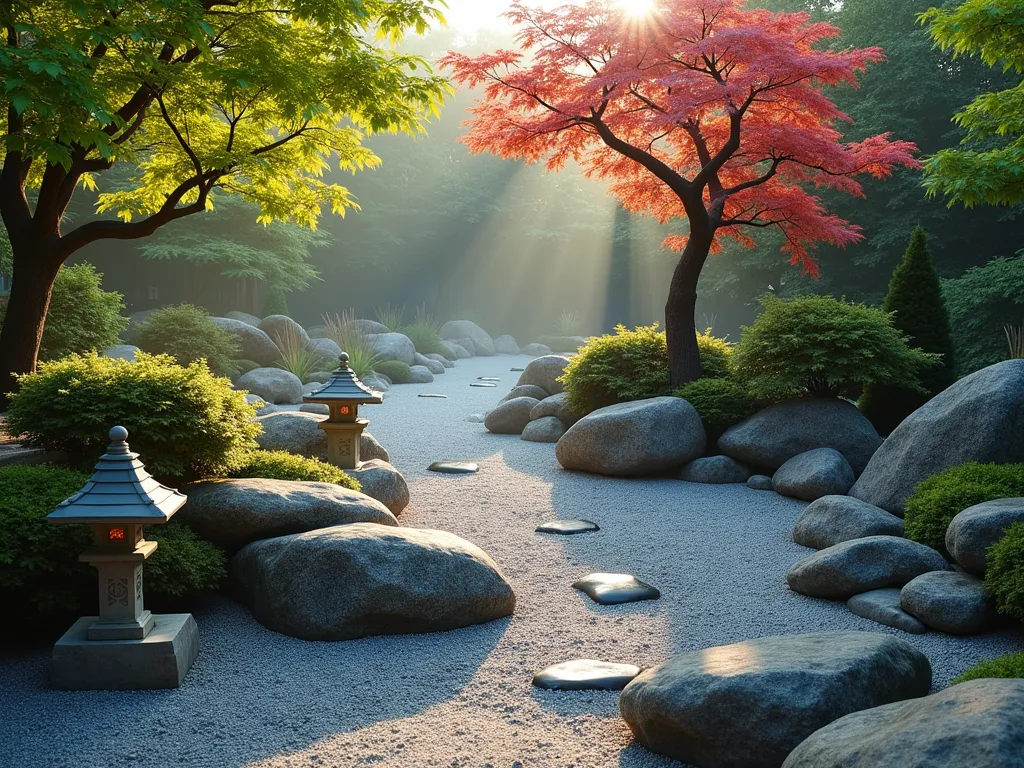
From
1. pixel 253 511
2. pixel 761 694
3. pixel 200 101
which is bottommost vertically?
pixel 761 694

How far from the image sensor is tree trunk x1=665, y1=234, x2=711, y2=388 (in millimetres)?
10234

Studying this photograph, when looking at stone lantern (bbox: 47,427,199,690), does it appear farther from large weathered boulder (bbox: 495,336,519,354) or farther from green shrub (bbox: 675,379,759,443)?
large weathered boulder (bbox: 495,336,519,354)

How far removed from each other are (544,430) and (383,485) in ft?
14.6

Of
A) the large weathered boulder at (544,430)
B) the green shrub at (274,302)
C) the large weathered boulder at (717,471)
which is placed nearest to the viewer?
the large weathered boulder at (717,471)

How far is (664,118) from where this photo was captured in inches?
337

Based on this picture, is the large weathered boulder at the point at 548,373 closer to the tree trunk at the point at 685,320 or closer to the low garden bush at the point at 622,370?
the low garden bush at the point at 622,370

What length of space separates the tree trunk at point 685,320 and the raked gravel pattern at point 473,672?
362 centimetres

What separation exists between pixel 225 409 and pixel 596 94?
19.4ft

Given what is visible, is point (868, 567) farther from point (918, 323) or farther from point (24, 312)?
point (24, 312)

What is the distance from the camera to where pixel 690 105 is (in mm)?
8516

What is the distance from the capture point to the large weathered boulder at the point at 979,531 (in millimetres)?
4453

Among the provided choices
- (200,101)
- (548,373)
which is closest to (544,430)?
(548,373)

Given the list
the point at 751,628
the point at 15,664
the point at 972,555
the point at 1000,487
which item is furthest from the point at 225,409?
the point at 1000,487

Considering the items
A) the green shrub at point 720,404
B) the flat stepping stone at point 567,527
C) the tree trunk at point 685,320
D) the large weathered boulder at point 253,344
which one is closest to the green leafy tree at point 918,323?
the green shrub at point 720,404
